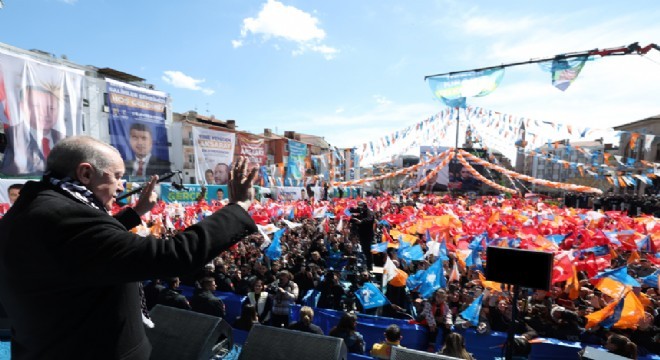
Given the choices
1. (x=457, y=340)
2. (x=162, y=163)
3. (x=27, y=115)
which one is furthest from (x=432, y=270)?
(x=162, y=163)

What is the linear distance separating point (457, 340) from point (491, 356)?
1.79 meters

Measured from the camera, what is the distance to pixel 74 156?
59.1 inches

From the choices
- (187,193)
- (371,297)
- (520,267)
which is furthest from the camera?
(187,193)

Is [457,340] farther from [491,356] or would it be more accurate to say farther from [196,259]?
[196,259]

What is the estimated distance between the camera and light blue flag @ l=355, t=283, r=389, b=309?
271 inches

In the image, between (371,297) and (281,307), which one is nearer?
(281,307)

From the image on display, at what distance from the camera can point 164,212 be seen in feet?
43.8

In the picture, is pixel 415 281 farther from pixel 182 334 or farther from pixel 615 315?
pixel 182 334

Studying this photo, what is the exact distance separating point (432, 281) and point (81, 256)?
686 cm

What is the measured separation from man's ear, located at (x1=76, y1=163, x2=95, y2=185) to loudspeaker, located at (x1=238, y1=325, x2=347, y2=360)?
6.30ft

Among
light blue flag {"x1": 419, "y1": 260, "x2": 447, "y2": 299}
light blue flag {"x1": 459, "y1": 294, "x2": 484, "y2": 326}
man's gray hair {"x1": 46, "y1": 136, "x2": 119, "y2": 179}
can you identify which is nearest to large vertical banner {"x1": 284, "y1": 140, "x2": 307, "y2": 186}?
light blue flag {"x1": 419, "y1": 260, "x2": 447, "y2": 299}

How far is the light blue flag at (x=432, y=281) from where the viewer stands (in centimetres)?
707

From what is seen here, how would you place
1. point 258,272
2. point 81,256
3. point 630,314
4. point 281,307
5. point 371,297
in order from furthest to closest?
point 258,272, point 371,297, point 281,307, point 630,314, point 81,256

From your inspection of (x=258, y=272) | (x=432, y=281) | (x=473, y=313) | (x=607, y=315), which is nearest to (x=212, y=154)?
(x=258, y=272)
